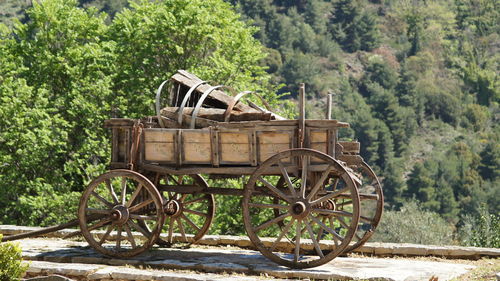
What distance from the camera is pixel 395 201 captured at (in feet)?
263

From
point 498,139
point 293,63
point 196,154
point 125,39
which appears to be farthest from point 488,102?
point 196,154

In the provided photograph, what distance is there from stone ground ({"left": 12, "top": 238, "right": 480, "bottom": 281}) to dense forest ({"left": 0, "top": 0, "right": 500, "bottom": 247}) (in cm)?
822

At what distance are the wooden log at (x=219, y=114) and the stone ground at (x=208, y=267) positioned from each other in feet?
6.21

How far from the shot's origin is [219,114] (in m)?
A: 10.5

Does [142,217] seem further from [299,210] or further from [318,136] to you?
[318,136]

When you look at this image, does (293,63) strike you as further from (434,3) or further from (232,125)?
(232,125)

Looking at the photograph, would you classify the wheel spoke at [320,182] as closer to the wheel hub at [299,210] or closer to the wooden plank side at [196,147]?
the wheel hub at [299,210]

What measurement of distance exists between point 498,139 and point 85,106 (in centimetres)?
8199

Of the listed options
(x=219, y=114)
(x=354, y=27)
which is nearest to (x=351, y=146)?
(x=219, y=114)

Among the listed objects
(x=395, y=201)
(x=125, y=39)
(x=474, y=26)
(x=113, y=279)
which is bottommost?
(x=395, y=201)

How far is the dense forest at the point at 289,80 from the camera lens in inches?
830

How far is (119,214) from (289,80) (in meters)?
96.7

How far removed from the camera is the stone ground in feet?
29.6

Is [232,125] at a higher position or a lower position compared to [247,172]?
higher
